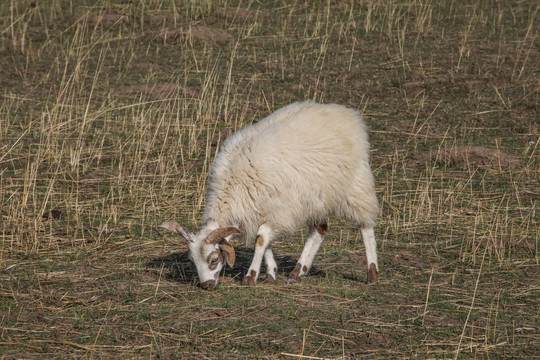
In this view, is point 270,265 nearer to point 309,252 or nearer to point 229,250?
point 309,252

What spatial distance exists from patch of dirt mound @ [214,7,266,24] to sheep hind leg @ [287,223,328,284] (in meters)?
8.80

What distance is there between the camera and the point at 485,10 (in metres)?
15.8

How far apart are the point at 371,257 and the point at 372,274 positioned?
0.15 m

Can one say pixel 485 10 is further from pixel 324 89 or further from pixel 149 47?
pixel 149 47

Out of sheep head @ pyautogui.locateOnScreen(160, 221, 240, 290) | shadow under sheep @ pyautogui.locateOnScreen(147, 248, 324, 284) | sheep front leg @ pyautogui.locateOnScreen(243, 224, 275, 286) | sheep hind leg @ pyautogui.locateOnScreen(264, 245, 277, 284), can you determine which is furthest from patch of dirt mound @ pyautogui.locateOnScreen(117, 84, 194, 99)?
sheep head @ pyautogui.locateOnScreen(160, 221, 240, 290)

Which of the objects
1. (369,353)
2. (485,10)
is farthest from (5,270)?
(485,10)

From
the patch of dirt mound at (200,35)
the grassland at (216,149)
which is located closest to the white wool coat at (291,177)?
the grassland at (216,149)

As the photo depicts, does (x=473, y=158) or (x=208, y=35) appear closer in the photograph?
(x=473, y=158)

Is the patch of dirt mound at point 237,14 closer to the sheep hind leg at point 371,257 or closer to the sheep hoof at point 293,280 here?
the sheep hind leg at point 371,257

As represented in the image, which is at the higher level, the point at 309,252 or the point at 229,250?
the point at 229,250

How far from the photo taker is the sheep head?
6.36m

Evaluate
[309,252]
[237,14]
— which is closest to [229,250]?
[309,252]

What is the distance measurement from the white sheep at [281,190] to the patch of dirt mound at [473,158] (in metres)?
3.50

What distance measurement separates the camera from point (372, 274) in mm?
6852
